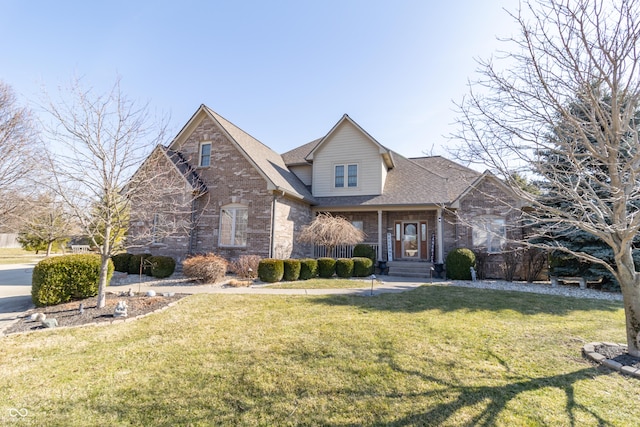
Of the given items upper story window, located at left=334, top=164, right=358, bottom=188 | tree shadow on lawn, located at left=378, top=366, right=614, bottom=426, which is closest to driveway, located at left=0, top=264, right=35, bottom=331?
tree shadow on lawn, located at left=378, top=366, right=614, bottom=426

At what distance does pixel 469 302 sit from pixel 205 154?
13.2m

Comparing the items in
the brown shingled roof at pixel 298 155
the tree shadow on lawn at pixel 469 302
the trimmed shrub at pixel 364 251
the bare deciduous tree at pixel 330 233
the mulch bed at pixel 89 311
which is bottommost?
the mulch bed at pixel 89 311

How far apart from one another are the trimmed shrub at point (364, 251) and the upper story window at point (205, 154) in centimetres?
854

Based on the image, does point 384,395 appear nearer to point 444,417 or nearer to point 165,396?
point 444,417

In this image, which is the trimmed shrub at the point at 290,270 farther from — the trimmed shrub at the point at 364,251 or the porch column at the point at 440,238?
the porch column at the point at 440,238

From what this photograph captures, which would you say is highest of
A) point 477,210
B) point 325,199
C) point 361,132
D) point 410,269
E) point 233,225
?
point 361,132

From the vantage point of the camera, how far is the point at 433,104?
21.5ft

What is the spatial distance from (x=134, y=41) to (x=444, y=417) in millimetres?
11490

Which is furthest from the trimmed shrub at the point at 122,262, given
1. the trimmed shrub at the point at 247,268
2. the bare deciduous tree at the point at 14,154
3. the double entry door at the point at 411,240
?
the double entry door at the point at 411,240

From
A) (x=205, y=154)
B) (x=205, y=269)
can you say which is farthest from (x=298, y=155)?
(x=205, y=269)

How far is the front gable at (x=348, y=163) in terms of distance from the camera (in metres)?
16.1

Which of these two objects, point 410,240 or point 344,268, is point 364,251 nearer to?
point 344,268

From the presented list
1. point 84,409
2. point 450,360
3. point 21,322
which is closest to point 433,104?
point 450,360

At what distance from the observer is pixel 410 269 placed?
14.0 m
